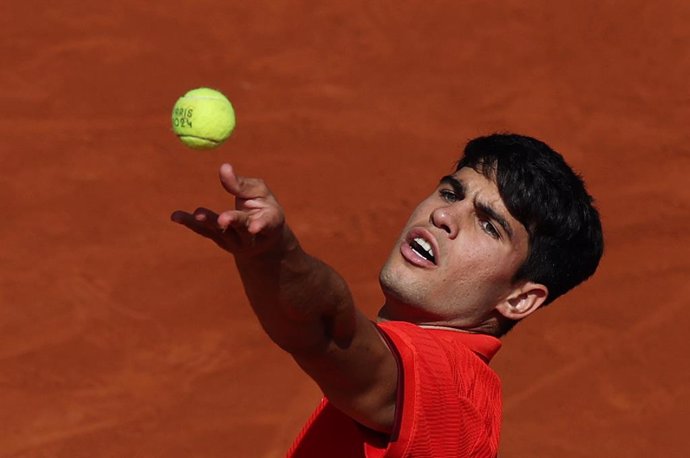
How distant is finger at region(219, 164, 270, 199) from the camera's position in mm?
2965

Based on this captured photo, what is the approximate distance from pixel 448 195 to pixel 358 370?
3.52ft

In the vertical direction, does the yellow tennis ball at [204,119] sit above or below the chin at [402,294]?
above

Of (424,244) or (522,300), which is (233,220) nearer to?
(424,244)

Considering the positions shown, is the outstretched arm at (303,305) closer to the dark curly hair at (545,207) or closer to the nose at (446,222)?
the nose at (446,222)

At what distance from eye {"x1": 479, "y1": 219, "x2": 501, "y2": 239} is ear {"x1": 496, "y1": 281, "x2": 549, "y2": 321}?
0.69ft

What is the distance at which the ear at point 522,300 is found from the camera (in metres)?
4.34

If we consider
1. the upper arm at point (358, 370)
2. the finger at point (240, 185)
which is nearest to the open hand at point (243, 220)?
the finger at point (240, 185)

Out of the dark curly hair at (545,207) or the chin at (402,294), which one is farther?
the dark curly hair at (545,207)

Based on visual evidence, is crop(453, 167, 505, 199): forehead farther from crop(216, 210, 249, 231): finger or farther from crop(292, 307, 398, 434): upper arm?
crop(216, 210, 249, 231): finger

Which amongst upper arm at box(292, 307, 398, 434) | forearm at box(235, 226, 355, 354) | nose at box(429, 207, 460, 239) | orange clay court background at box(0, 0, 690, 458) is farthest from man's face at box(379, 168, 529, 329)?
orange clay court background at box(0, 0, 690, 458)

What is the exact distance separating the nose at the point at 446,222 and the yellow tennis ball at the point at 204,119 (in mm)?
797

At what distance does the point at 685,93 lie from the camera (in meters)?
9.66

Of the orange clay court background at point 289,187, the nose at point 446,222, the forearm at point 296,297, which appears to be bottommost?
the orange clay court background at point 289,187

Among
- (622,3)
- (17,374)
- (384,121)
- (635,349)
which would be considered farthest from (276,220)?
(622,3)
